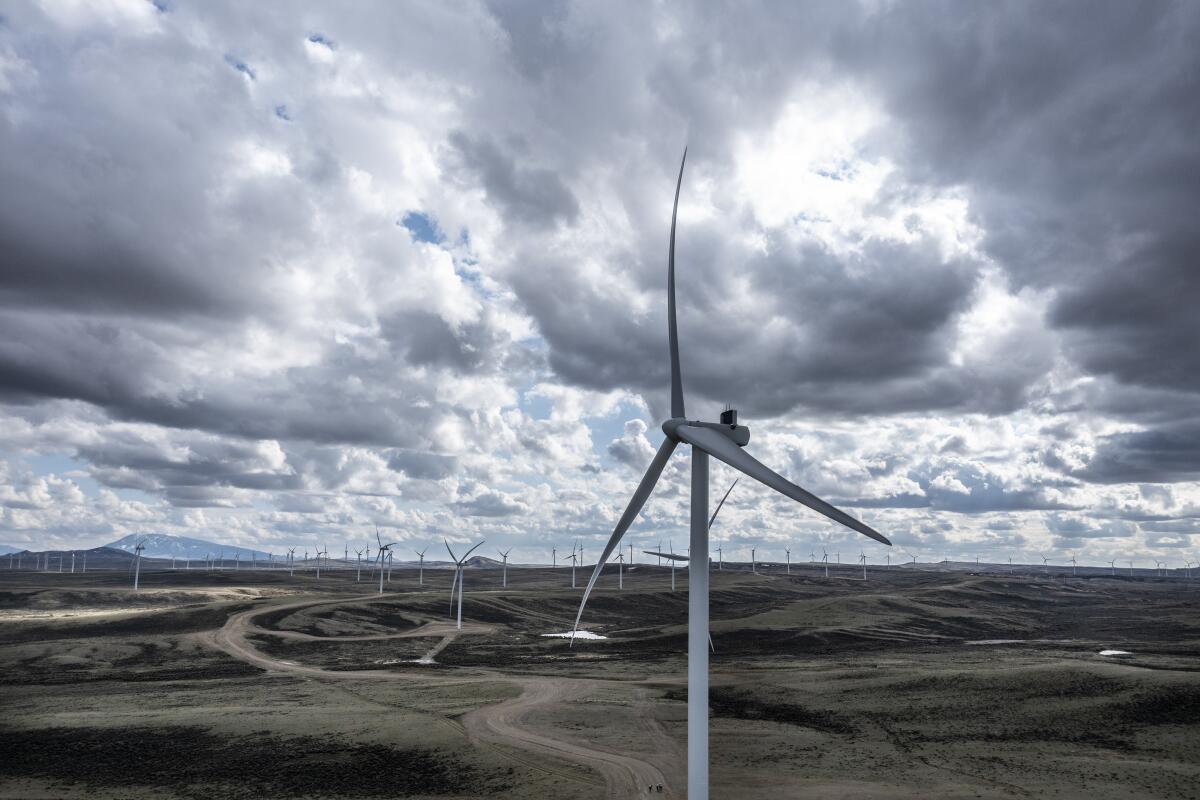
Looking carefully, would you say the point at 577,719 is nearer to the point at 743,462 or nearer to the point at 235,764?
the point at 235,764

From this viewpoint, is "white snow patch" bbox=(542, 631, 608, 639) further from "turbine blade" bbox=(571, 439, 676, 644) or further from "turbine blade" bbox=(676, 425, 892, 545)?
"turbine blade" bbox=(676, 425, 892, 545)

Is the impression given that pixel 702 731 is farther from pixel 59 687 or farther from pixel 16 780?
pixel 59 687

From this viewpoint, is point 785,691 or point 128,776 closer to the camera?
point 128,776

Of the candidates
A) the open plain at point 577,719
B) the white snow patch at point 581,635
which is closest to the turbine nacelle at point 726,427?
→ the open plain at point 577,719

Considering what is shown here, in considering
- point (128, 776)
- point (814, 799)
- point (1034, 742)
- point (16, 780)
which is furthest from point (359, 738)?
point (1034, 742)

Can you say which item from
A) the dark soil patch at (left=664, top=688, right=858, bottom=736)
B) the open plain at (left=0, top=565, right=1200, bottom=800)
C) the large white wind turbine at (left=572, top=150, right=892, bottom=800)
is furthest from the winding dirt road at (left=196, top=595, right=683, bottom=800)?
the large white wind turbine at (left=572, top=150, right=892, bottom=800)

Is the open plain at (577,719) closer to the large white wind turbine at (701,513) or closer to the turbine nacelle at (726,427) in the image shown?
the large white wind turbine at (701,513)
